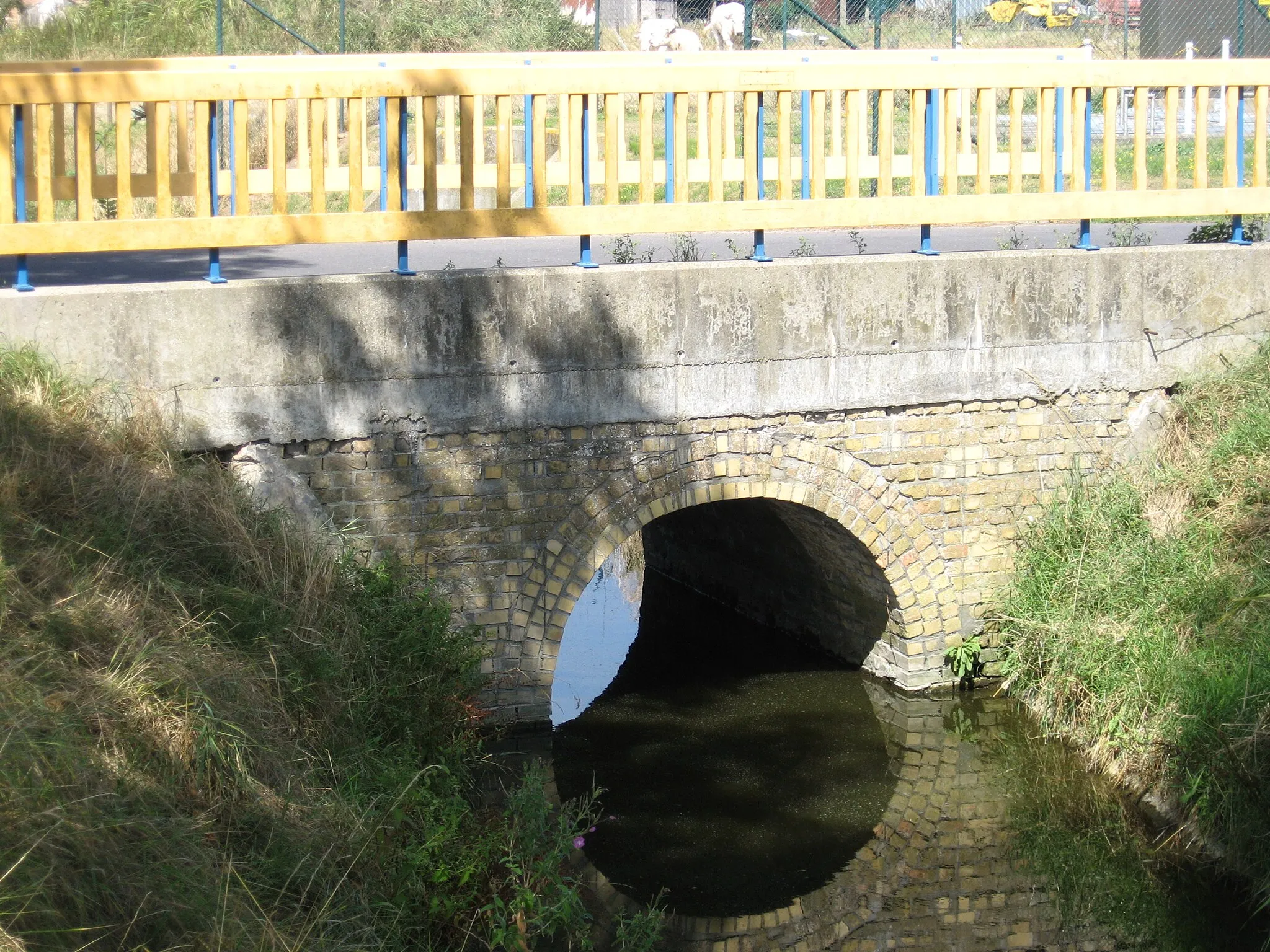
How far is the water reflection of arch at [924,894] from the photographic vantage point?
6.24 meters

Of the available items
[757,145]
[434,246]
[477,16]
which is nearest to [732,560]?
[434,246]

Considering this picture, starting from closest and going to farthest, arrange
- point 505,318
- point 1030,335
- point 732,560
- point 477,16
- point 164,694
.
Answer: point 164,694 → point 505,318 → point 1030,335 → point 732,560 → point 477,16

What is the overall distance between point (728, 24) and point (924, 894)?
37.3ft

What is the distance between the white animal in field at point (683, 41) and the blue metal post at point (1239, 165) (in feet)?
27.6

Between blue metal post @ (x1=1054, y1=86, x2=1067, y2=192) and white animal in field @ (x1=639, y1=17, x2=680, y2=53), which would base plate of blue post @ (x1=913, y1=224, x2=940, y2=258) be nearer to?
blue metal post @ (x1=1054, y1=86, x2=1067, y2=192)

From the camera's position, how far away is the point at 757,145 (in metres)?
7.54

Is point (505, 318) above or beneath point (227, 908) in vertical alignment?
above

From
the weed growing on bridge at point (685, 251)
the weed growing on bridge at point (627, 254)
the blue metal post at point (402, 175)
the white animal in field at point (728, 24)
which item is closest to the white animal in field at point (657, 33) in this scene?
the white animal in field at point (728, 24)

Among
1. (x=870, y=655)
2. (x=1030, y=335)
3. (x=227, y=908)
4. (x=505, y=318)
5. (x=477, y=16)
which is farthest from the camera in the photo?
(x=477, y=16)

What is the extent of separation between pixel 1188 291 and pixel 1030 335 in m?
1.06

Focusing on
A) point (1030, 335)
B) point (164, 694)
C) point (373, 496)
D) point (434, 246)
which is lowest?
point (164, 694)

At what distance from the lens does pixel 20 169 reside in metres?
6.66

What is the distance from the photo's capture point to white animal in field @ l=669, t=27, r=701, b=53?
51.9ft

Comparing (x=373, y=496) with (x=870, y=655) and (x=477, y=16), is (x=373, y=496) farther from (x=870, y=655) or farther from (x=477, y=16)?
(x=477, y=16)
